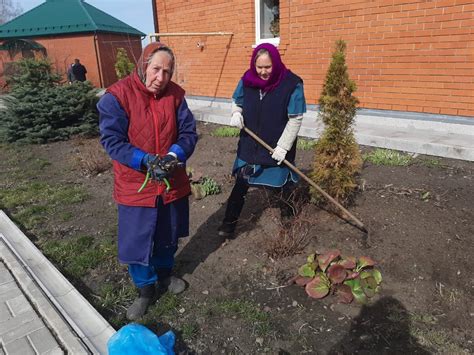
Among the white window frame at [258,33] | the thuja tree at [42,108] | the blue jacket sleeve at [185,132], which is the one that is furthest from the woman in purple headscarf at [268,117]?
the thuja tree at [42,108]

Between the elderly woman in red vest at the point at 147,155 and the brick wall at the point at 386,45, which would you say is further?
the brick wall at the point at 386,45

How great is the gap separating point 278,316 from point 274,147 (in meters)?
1.44

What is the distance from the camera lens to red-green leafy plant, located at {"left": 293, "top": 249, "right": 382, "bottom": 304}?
2778 mm

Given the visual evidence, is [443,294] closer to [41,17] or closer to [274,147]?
[274,147]

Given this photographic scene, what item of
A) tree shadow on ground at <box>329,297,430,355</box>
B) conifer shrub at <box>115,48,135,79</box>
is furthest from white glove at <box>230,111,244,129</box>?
conifer shrub at <box>115,48,135,79</box>

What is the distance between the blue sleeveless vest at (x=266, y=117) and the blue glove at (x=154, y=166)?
1259 mm

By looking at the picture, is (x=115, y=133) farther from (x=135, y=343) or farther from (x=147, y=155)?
(x=135, y=343)

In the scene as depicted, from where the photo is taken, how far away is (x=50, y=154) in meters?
7.56

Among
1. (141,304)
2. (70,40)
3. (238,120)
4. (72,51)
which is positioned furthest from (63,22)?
(141,304)

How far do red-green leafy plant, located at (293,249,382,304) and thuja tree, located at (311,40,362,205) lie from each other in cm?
97

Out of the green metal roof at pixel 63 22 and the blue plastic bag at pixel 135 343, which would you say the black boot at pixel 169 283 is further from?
the green metal roof at pixel 63 22

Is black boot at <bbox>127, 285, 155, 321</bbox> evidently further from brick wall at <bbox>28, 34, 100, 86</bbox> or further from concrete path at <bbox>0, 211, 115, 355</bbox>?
brick wall at <bbox>28, 34, 100, 86</bbox>

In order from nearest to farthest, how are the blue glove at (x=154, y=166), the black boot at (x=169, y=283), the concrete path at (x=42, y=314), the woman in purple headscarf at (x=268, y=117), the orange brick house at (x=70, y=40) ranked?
the blue glove at (x=154, y=166) < the concrete path at (x=42, y=314) < the black boot at (x=169, y=283) < the woman in purple headscarf at (x=268, y=117) < the orange brick house at (x=70, y=40)

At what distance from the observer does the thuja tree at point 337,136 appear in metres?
3.44
